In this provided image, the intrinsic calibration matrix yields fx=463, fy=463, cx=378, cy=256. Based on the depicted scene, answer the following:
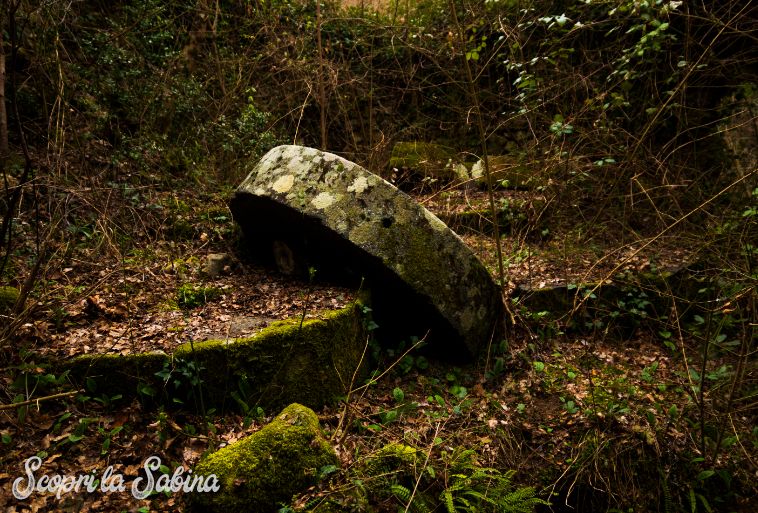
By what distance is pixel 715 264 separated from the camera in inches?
198

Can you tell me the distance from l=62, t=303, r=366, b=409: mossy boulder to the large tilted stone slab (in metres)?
0.59

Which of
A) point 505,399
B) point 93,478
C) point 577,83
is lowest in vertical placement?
point 505,399

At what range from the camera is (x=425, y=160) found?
290 inches

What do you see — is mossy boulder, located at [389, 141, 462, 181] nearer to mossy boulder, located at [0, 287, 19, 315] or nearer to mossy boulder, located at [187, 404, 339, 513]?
mossy boulder, located at [187, 404, 339, 513]

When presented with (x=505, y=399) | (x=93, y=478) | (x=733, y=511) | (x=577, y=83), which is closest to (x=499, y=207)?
(x=577, y=83)

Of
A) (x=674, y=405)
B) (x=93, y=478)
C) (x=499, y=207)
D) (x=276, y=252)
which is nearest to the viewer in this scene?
(x=93, y=478)

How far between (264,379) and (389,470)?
1215 millimetres

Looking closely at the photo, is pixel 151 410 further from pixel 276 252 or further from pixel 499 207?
pixel 499 207

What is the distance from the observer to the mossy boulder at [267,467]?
2.75 m

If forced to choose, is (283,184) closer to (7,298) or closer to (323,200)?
(323,200)

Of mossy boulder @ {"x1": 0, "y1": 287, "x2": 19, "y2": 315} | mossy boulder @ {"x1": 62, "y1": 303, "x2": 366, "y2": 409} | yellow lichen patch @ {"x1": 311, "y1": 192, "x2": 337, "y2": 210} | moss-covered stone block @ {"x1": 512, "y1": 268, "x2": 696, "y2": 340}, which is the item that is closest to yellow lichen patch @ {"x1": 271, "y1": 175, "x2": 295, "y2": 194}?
yellow lichen patch @ {"x1": 311, "y1": 192, "x2": 337, "y2": 210}

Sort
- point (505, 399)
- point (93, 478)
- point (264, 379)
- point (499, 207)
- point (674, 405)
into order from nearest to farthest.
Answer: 1. point (93, 478)
2. point (264, 379)
3. point (674, 405)
4. point (505, 399)
5. point (499, 207)

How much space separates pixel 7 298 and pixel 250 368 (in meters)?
2.05

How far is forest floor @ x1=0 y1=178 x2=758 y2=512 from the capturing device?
3.15m
